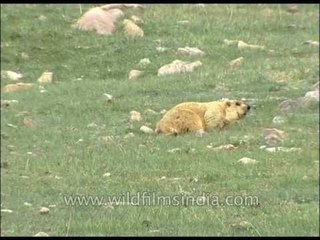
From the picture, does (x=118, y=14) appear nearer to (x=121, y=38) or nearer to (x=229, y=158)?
(x=121, y=38)

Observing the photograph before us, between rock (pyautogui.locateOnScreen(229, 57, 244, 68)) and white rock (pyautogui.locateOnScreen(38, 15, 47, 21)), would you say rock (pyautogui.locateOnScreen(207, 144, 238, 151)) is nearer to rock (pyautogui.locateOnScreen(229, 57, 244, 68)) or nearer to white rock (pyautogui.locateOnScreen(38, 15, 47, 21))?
rock (pyautogui.locateOnScreen(229, 57, 244, 68))

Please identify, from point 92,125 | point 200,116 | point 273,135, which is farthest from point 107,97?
point 273,135

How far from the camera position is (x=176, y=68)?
2003 cm

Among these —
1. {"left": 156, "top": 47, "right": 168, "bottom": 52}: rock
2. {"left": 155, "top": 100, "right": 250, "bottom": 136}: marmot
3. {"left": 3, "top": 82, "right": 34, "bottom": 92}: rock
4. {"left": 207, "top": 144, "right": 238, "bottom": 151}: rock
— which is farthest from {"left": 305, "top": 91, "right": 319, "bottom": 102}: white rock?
{"left": 156, "top": 47, "right": 168, "bottom": 52}: rock

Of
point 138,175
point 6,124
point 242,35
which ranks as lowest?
point 242,35

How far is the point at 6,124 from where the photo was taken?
586 inches

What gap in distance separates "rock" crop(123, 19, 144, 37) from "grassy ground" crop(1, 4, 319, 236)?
30cm

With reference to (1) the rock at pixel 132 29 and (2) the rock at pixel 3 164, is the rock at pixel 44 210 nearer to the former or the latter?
(2) the rock at pixel 3 164

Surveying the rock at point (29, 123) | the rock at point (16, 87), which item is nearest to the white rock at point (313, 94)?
the rock at point (29, 123)

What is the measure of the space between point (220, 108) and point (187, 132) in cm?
80

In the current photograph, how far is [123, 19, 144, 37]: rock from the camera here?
23.5 meters

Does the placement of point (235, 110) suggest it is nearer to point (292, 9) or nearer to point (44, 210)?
point (44, 210)

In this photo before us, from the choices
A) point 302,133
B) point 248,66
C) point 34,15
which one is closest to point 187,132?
point 302,133

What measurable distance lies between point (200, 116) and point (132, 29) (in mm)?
9553
